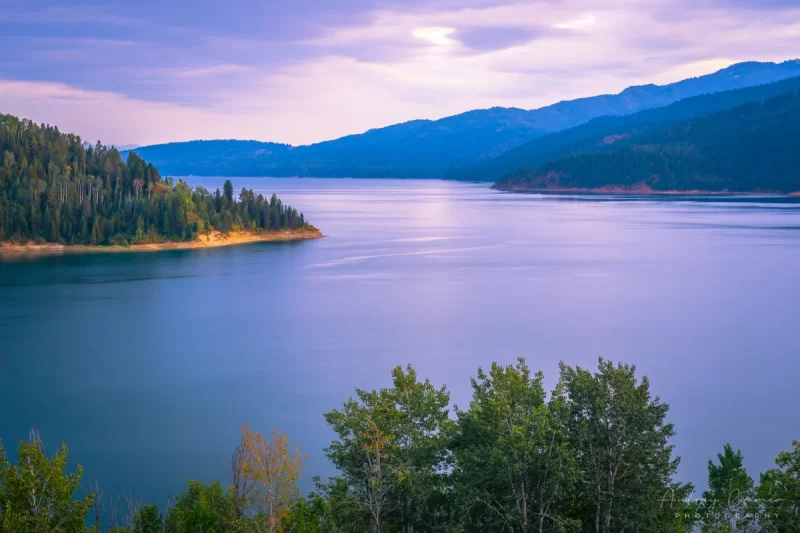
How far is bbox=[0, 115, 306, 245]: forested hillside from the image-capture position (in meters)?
70.2

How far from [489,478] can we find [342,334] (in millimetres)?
24589

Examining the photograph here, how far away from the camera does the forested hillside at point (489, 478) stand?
12.4 metres

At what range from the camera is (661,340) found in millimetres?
34281

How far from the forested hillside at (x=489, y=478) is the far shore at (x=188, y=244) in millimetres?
58879

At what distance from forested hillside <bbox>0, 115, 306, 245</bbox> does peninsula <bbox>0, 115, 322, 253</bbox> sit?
0.29ft

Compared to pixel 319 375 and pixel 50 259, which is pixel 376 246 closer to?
pixel 50 259

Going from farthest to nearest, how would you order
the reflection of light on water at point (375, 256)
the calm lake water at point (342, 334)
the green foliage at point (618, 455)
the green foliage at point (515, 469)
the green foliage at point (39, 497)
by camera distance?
the reflection of light on water at point (375, 256)
the calm lake water at point (342, 334)
the green foliage at point (618, 455)
the green foliage at point (515, 469)
the green foliage at point (39, 497)

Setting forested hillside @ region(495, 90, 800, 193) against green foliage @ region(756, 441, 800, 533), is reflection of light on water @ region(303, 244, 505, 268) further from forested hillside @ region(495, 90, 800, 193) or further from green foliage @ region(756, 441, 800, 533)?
forested hillside @ region(495, 90, 800, 193)

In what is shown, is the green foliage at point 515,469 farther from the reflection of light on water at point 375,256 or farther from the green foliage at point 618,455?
the reflection of light on water at point 375,256

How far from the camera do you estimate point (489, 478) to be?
12789 millimetres

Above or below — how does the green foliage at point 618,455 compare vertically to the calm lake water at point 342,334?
above

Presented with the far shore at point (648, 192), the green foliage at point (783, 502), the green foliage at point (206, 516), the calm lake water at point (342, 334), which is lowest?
the calm lake water at point (342, 334)


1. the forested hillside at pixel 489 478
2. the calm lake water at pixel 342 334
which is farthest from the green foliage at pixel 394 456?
the calm lake water at pixel 342 334

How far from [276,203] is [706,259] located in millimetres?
43705
